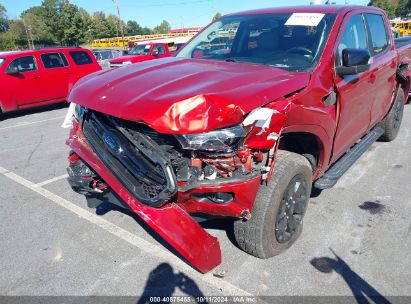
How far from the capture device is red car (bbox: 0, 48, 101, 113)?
9430 millimetres

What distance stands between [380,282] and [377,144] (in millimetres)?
3729

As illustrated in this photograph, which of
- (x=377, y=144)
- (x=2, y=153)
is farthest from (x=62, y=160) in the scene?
(x=377, y=144)

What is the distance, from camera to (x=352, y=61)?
3174 millimetres

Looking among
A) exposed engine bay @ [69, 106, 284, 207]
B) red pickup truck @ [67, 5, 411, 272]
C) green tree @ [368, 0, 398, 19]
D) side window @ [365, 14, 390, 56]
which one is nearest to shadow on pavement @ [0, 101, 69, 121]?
red pickup truck @ [67, 5, 411, 272]

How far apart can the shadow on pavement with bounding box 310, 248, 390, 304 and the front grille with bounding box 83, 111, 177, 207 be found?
4.61 feet

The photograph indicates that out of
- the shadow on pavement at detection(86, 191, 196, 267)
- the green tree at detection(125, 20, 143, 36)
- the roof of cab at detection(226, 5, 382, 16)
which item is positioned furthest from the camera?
the green tree at detection(125, 20, 143, 36)

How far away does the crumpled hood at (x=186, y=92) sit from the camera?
2.25 m

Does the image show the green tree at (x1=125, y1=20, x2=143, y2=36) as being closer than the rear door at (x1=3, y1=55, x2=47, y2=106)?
No

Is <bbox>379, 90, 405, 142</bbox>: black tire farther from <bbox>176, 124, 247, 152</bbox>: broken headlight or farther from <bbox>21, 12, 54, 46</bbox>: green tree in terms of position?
<bbox>21, 12, 54, 46</bbox>: green tree

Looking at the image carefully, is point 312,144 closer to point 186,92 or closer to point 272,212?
point 272,212

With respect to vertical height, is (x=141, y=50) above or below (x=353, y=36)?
below

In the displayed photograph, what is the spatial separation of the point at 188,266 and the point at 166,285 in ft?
0.89

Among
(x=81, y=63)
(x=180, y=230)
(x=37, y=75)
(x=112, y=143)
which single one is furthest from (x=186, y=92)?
(x=81, y=63)

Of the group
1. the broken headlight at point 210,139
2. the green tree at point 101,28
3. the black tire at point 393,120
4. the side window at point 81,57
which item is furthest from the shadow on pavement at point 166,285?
the green tree at point 101,28
